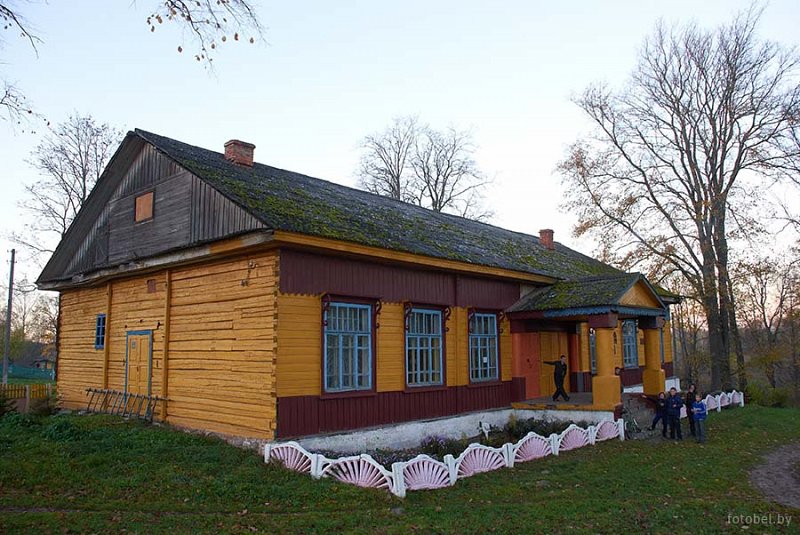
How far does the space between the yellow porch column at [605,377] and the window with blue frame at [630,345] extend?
8.92 m

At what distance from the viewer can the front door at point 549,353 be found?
1830 centimetres

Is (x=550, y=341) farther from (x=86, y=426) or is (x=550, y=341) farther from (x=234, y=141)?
(x=86, y=426)

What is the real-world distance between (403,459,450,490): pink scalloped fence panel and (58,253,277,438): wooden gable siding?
9.46ft

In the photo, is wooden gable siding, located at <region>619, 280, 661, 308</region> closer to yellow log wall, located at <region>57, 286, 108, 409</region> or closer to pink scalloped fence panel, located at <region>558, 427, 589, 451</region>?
pink scalloped fence panel, located at <region>558, 427, 589, 451</region>

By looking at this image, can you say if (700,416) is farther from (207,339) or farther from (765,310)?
(765,310)

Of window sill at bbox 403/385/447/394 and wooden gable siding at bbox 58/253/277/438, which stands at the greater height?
wooden gable siding at bbox 58/253/277/438

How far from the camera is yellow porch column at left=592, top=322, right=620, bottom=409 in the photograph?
15.0 meters

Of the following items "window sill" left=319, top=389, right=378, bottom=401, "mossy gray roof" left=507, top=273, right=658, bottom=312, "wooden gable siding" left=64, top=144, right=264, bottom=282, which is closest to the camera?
"window sill" left=319, top=389, right=378, bottom=401

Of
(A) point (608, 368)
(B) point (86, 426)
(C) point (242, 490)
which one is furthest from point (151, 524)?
(A) point (608, 368)

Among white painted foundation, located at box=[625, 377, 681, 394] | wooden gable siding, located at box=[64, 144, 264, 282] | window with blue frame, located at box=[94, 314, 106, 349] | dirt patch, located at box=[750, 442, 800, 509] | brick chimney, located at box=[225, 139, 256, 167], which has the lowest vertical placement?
dirt patch, located at box=[750, 442, 800, 509]

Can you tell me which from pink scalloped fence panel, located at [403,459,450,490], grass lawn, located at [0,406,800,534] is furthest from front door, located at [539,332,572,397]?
pink scalloped fence panel, located at [403,459,450,490]

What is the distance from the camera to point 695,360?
34906 millimetres

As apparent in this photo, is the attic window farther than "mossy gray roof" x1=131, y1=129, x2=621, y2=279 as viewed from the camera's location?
Yes

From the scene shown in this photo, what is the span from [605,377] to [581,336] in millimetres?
5252
